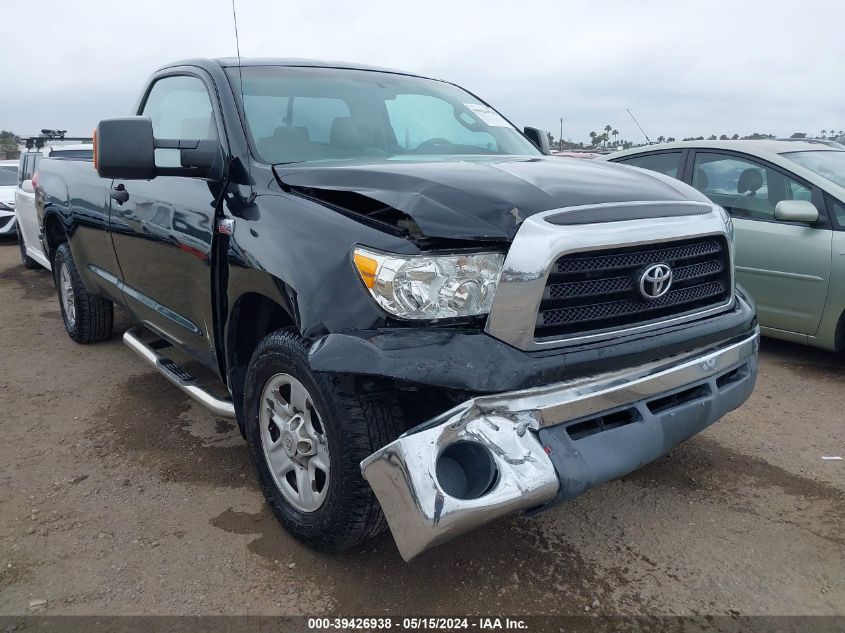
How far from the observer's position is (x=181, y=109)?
149 inches

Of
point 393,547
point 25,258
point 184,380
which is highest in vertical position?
point 184,380

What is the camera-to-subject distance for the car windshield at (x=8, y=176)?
45.1 ft

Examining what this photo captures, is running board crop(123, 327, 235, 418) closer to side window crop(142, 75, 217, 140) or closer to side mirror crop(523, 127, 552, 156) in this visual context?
side window crop(142, 75, 217, 140)

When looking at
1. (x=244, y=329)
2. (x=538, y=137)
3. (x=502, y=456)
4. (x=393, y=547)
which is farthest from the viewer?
(x=538, y=137)

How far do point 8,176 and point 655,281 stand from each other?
15.0 meters

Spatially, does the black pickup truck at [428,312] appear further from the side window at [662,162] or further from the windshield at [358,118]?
the side window at [662,162]

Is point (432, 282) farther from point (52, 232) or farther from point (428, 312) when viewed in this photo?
point (52, 232)

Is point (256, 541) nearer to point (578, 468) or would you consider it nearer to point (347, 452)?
point (347, 452)

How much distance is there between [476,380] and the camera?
2.07 meters

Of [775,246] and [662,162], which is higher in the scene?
[662,162]

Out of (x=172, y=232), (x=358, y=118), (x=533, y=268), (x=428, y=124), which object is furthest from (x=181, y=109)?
(x=533, y=268)

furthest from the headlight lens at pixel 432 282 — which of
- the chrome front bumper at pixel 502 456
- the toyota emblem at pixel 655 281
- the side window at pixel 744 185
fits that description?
the side window at pixel 744 185

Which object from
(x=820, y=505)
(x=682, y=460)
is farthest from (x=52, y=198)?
(x=820, y=505)

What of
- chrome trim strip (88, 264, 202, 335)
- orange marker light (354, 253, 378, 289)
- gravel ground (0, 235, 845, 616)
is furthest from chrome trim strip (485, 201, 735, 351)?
chrome trim strip (88, 264, 202, 335)
